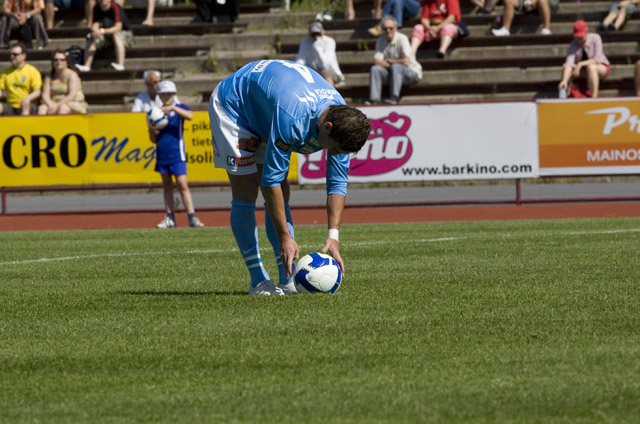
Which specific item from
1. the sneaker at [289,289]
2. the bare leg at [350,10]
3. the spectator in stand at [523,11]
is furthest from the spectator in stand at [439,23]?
the sneaker at [289,289]

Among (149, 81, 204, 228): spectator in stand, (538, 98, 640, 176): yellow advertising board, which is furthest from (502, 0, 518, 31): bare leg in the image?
(149, 81, 204, 228): spectator in stand

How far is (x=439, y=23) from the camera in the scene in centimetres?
2438

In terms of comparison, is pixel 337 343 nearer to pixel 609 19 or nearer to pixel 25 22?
pixel 609 19

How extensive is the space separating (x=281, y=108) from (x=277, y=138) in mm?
195

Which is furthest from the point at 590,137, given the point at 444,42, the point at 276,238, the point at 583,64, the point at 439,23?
the point at 276,238

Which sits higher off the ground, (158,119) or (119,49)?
(119,49)

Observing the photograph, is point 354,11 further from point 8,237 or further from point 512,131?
point 8,237

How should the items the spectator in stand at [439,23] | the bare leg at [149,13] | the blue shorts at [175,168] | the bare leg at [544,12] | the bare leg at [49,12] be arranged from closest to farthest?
A: the blue shorts at [175,168] < the spectator in stand at [439,23] < the bare leg at [544,12] < the bare leg at [149,13] < the bare leg at [49,12]

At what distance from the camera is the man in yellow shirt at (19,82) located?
21.9 m

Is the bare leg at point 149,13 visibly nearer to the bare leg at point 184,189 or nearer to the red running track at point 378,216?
the red running track at point 378,216

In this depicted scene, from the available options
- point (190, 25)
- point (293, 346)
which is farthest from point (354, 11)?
point (293, 346)

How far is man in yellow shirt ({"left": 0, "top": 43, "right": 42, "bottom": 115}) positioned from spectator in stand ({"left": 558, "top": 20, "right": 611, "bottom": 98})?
1065cm

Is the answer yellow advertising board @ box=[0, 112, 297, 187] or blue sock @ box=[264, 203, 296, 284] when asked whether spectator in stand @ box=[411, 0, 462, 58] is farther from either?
blue sock @ box=[264, 203, 296, 284]

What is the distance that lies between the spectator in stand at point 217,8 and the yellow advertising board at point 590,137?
11480 mm
